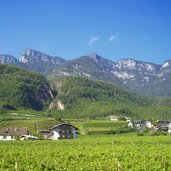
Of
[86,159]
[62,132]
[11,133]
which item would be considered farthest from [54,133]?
[86,159]

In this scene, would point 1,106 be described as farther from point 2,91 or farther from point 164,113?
point 164,113

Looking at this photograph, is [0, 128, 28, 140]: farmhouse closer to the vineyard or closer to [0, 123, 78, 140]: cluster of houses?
[0, 123, 78, 140]: cluster of houses

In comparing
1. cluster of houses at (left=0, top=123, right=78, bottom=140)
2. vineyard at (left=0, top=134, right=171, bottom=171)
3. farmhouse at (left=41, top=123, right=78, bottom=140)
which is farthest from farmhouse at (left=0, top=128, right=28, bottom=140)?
vineyard at (left=0, top=134, right=171, bottom=171)

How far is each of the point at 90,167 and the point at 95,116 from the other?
5976 inches

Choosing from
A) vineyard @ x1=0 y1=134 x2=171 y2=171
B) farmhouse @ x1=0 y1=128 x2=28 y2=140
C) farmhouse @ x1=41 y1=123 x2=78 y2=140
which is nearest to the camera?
vineyard @ x1=0 y1=134 x2=171 y2=171

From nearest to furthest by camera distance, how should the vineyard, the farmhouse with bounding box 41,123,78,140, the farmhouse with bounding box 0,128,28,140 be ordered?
the vineyard < the farmhouse with bounding box 41,123,78,140 < the farmhouse with bounding box 0,128,28,140

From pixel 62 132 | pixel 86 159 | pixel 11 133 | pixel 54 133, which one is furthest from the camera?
pixel 11 133

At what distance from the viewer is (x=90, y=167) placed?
20062 millimetres

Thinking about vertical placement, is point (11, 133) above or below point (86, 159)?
below

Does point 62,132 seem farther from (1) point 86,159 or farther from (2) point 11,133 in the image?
(1) point 86,159

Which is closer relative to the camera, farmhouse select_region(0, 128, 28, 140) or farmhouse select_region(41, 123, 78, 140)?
farmhouse select_region(41, 123, 78, 140)

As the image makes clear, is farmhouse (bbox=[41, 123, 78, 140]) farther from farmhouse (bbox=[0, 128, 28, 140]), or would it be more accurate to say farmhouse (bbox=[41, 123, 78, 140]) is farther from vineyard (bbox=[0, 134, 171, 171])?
vineyard (bbox=[0, 134, 171, 171])

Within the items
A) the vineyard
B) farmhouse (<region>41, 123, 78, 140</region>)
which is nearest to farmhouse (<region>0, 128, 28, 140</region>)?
farmhouse (<region>41, 123, 78, 140</region>)

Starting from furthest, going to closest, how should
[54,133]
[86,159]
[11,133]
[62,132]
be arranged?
[11,133] → [62,132] → [54,133] → [86,159]
